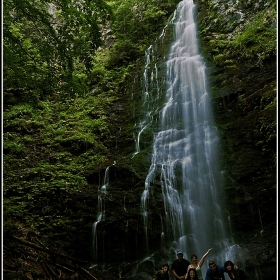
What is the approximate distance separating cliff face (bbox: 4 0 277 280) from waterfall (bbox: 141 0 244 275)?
29 cm

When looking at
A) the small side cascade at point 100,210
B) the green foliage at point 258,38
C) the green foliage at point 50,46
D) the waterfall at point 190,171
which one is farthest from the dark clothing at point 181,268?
the green foliage at point 258,38

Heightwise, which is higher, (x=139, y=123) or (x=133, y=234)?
(x=139, y=123)

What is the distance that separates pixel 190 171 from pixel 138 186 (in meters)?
1.79

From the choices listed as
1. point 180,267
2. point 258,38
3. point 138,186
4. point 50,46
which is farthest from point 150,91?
point 180,267

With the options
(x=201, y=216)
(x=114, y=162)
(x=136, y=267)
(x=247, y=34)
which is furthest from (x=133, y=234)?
(x=247, y=34)

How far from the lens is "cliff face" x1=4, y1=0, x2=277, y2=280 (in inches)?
308

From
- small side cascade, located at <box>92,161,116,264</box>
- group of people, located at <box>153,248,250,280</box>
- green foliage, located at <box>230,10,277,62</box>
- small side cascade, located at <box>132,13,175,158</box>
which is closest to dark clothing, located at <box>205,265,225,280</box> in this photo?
group of people, located at <box>153,248,250,280</box>

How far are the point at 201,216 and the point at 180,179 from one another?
1392 mm

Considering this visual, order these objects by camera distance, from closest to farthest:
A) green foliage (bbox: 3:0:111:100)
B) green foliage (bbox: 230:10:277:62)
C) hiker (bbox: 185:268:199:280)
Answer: hiker (bbox: 185:268:199:280), green foliage (bbox: 3:0:111:100), green foliage (bbox: 230:10:277:62)

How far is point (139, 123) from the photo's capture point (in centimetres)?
1241

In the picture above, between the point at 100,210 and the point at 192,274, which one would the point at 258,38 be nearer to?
the point at 100,210

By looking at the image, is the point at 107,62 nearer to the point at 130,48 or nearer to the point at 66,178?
the point at 130,48

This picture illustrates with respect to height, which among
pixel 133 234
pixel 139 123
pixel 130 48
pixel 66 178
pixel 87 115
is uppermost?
pixel 130 48

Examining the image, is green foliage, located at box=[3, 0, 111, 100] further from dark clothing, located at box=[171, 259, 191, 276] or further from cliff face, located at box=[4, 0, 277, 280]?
dark clothing, located at box=[171, 259, 191, 276]
